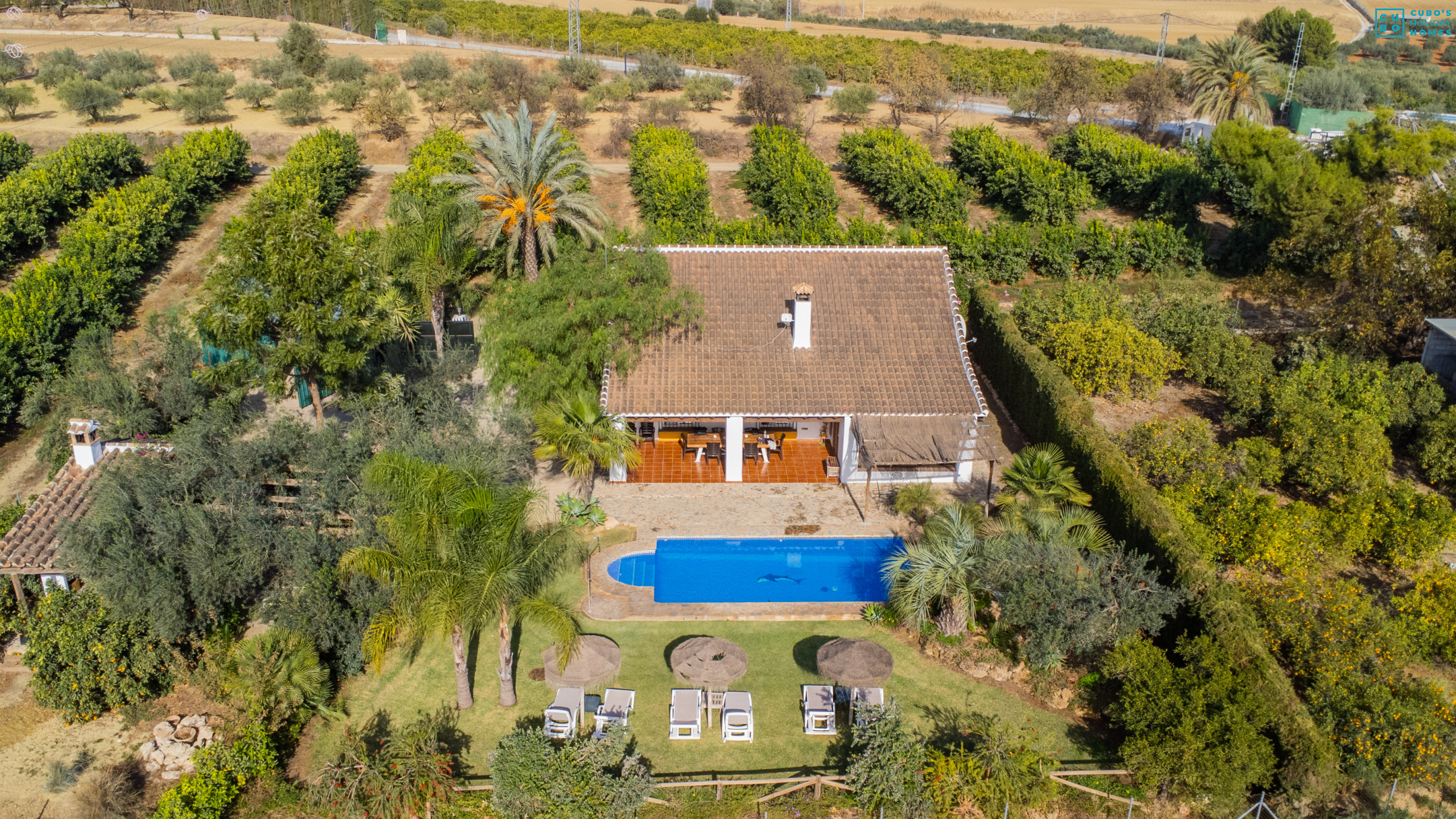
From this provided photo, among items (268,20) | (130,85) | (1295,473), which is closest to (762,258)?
(1295,473)

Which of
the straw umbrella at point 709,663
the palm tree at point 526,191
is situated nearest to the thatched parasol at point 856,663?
the straw umbrella at point 709,663

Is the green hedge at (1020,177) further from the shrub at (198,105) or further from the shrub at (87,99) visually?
the shrub at (87,99)

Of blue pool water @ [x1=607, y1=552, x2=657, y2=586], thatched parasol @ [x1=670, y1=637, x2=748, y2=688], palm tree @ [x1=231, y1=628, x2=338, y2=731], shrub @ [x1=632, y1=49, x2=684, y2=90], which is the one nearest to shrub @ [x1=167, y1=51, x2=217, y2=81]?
shrub @ [x1=632, y1=49, x2=684, y2=90]

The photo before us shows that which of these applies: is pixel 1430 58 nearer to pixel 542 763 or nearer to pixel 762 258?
pixel 762 258

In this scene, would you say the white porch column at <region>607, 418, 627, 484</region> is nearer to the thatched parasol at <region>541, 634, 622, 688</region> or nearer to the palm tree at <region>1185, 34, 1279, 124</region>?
the thatched parasol at <region>541, 634, 622, 688</region>

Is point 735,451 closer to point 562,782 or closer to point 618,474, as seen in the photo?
A: point 618,474

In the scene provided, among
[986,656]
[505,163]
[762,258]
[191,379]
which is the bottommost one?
[986,656]
